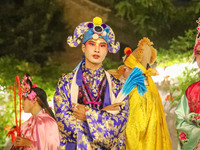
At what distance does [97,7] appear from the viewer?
6113 millimetres

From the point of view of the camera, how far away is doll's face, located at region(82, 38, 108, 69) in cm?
360

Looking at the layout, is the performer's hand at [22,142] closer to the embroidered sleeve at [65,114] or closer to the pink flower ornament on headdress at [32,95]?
the pink flower ornament on headdress at [32,95]

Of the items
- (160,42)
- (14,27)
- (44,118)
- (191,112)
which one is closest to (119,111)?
(191,112)

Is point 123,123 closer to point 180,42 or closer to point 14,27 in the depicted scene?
point 180,42

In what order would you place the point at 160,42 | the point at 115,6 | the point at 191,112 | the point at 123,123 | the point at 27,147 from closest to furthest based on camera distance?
1. the point at 123,123
2. the point at 191,112
3. the point at 27,147
4. the point at 160,42
5. the point at 115,6

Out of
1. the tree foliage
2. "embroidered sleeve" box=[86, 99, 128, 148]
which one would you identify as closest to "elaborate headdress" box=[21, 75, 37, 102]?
"embroidered sleeve" box=[86, 99, 128, 148]

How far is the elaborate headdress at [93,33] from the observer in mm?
3605

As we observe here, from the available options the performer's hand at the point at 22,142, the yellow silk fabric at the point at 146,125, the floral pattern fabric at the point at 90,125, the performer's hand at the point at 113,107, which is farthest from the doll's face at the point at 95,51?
the performer's hand at the point at 22,142

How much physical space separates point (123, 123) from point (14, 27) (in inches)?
139

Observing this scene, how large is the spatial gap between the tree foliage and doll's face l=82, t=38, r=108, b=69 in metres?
2.78

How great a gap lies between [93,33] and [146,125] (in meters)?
1.26

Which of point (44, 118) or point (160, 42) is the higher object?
point (160, 42)

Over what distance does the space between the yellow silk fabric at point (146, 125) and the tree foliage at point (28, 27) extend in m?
2.32

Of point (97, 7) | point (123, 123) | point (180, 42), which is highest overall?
point (97, 7)
